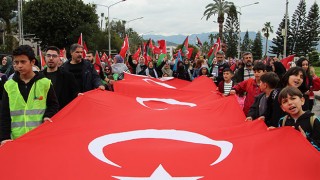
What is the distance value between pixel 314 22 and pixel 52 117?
7483 cm

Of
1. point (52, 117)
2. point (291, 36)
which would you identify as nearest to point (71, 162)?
point (52, 117)

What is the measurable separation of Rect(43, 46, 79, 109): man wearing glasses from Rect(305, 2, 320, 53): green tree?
238ft

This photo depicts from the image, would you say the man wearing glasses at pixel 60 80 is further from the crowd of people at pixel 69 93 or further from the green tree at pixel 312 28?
the green tree at pixel 312 28

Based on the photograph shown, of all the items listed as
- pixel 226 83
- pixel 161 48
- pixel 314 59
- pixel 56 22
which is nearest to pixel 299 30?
pixel 314 59

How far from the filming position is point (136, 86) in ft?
30.6

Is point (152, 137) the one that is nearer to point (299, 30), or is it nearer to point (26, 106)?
point (26, 106)

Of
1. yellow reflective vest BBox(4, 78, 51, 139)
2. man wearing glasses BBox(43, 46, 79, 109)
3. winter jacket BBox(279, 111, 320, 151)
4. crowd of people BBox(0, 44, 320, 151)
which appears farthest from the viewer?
man wearing glasses BBox(43, 46, 79, 109)

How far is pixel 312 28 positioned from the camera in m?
71.6

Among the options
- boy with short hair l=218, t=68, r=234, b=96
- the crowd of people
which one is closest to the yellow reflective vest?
the crowd of people

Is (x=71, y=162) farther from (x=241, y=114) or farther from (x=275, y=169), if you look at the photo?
(x=241, y=114)

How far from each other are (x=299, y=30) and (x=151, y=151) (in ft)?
242

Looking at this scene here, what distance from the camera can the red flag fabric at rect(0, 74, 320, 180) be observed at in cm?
347

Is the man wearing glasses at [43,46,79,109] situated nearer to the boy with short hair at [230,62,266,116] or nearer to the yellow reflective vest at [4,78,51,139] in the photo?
the yellow reflective vest at [4,78,51,139]

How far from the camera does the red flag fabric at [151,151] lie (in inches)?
137
